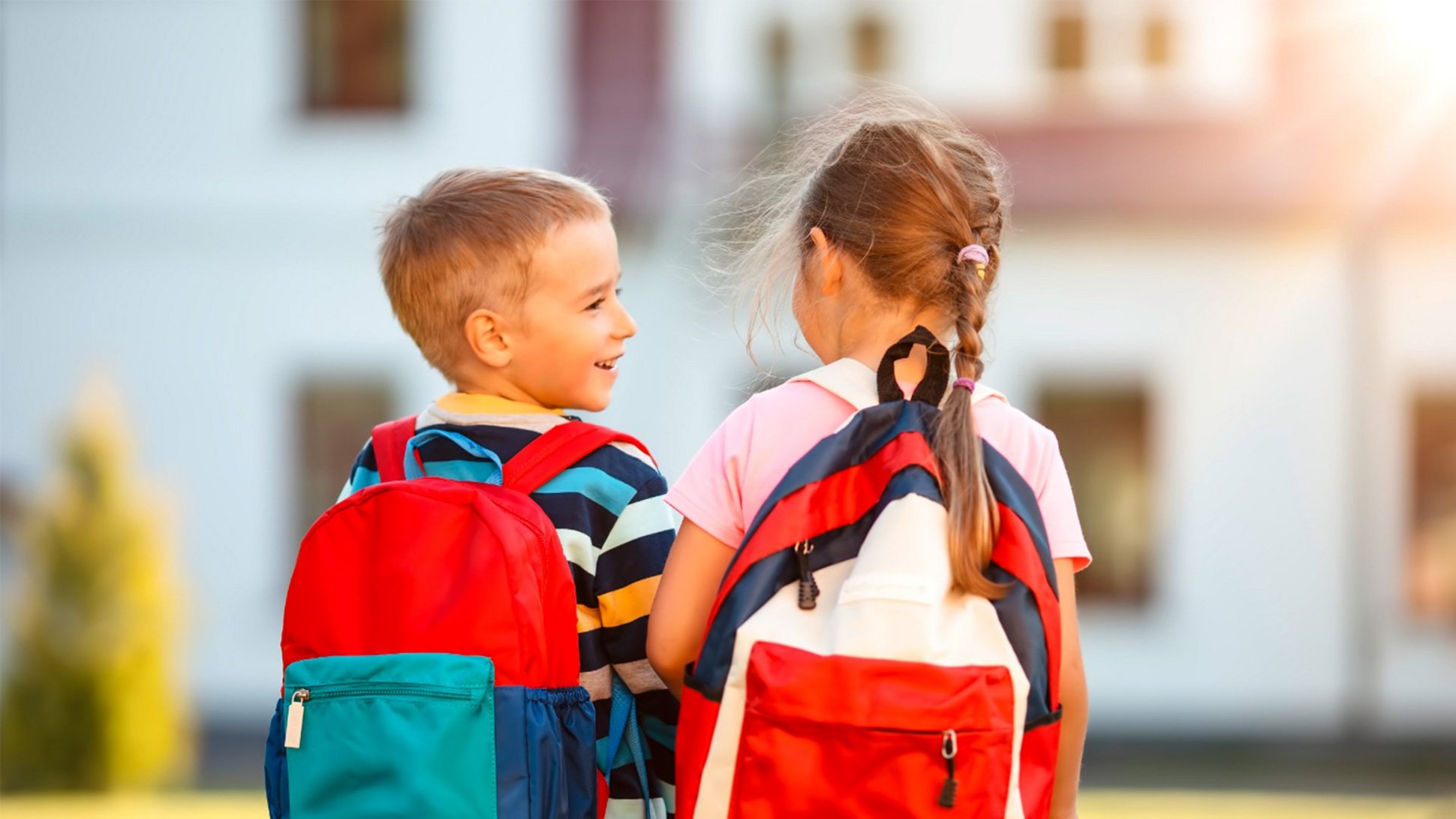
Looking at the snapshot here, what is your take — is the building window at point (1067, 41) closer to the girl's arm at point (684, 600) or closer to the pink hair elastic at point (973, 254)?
the pink hair elastic at point (973, 254)

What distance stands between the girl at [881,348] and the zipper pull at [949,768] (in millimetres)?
238

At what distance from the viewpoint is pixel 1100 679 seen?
998 centimetres

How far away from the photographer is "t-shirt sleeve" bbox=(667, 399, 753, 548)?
6.40 ft

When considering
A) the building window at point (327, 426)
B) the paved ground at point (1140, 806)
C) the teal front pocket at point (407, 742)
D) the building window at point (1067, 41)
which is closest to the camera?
the teal front pocket at point (407, 742)

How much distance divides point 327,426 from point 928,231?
9177mm

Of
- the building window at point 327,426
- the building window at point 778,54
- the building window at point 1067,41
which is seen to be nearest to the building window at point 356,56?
the building window at point 327,426

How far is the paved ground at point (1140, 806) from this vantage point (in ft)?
22.1

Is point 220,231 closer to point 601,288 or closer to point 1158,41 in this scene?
point 1158,41

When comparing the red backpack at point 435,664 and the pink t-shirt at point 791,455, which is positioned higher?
the pink t-shirt at point 791,455

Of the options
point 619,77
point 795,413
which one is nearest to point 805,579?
point 795,413

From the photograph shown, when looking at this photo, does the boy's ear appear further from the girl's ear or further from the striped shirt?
the girl's ear

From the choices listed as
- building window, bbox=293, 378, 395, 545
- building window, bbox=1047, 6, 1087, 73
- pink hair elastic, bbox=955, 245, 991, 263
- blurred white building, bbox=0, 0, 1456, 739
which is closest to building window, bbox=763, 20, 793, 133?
blurred white building, bbox=0, 0, 1456, 739

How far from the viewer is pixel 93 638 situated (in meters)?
8.48

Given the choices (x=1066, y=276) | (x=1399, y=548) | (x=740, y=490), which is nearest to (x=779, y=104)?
(x=1066, y=276)
